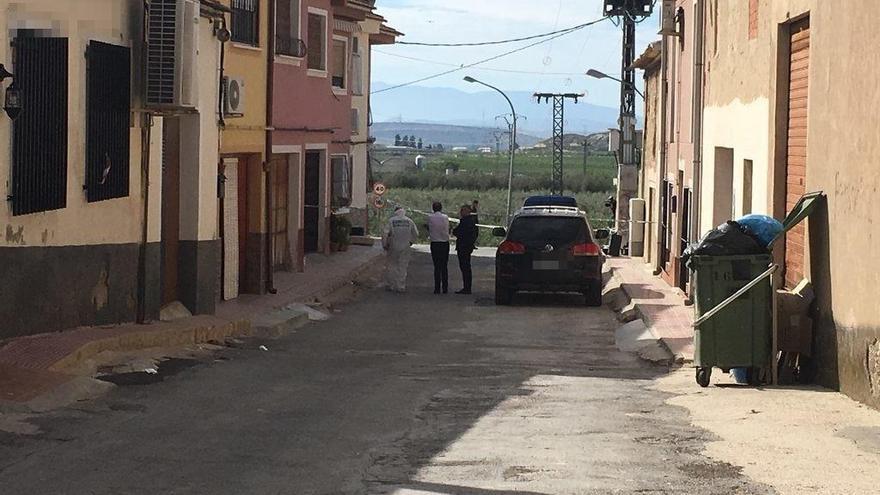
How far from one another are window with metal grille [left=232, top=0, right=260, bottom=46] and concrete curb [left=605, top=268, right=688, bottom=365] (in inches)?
278

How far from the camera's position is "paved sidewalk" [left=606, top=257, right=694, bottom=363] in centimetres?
1728

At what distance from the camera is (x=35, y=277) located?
13469 millimetres

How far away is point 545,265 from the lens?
81.9 feet

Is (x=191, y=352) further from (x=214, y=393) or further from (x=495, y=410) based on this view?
(x=495, y=410)

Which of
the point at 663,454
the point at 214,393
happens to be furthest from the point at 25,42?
the point at 663,454

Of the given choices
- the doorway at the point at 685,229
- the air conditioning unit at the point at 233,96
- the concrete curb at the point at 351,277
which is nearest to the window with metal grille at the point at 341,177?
the concrete curb at the point at 351,277

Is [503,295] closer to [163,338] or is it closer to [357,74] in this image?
[163,338]

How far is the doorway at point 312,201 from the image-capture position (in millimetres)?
33531

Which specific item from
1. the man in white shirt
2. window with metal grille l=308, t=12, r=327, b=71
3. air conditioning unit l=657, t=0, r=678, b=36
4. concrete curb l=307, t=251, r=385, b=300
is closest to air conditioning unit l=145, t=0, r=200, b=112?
concrete curb l=307, t=251, r=385, b=300

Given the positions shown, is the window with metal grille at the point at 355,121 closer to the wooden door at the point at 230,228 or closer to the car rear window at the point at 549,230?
the car rear window at the point at 549,230

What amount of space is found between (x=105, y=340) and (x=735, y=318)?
5.71 meters

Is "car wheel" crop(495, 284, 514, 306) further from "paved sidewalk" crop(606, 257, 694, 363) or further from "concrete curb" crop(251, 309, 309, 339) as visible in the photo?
"concrete curb" crop(251, 309, 309, 339)

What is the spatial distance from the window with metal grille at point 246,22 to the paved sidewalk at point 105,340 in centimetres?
390

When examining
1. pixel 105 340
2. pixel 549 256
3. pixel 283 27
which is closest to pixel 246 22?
pixel 283 27
